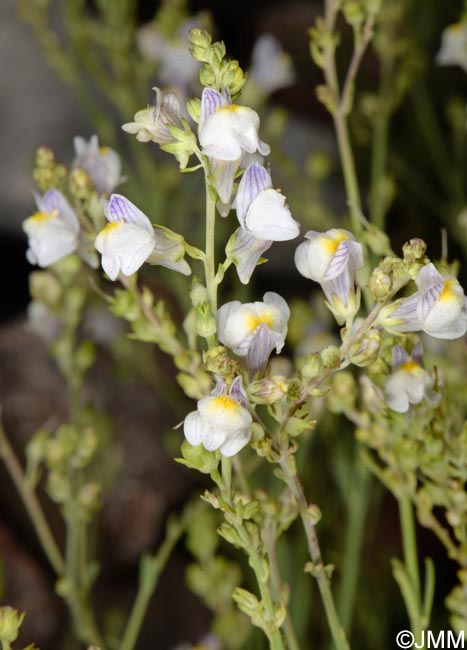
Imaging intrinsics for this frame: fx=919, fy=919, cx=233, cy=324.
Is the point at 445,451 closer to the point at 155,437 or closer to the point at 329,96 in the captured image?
the point at 329,96

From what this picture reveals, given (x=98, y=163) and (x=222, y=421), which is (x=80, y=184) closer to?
(x=98, y=163)

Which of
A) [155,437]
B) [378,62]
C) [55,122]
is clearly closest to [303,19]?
[378,62]

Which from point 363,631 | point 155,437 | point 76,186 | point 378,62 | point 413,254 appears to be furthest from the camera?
point 378,62


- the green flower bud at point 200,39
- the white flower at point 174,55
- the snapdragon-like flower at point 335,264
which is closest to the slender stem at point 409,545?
the snapdragon-like flower at point 335,264

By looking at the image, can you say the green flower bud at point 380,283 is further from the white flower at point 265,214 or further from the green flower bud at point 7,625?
the green flower bud at point 7,625

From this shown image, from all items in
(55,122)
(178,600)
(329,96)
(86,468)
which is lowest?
(178,600)

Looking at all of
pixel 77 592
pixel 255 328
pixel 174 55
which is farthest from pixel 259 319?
pixel 174 55

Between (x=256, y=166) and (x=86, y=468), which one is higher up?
(x=256, y=166)

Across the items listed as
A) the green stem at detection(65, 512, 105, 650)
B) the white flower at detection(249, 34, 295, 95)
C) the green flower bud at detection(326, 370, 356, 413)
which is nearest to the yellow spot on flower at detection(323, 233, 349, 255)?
the green flower bud at detection(326, 370, 356, 413)
